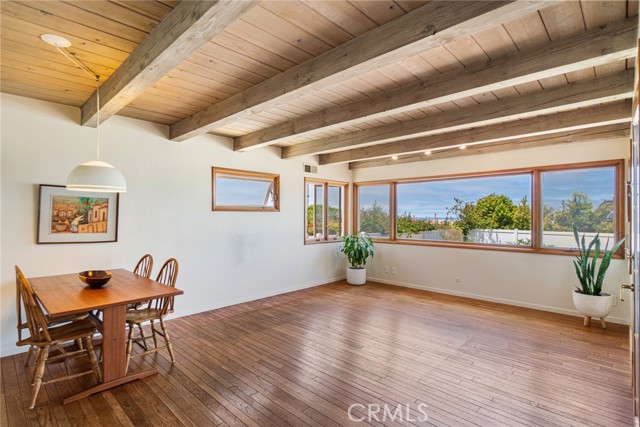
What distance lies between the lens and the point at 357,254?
6.35 meters

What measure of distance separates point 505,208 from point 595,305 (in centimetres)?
179

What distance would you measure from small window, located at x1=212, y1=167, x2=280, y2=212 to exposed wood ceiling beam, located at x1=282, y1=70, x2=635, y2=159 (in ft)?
4.37

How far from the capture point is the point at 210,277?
470 centimetres

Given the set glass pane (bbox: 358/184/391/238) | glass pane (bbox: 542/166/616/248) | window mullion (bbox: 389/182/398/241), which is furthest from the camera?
glass pane (bbox: 358/184/391/238)

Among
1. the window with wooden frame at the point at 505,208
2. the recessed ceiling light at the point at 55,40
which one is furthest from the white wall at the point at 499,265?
the recessed ceiling light at the point at 55,40

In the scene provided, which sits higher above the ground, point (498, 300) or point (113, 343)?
point (113, 343)

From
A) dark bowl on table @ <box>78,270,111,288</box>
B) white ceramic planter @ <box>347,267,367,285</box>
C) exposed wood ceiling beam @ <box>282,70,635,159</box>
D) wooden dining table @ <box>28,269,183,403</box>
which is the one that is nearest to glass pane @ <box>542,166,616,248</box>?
exposed wood ceiling beam @ <box>282,70,635,159</box>

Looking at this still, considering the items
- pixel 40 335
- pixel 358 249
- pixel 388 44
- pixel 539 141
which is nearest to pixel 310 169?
pixel 358 249

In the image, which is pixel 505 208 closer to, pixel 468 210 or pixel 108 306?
pixel 468 210

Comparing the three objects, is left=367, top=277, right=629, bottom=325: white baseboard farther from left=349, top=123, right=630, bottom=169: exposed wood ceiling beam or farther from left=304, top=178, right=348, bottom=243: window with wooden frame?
left=349, top=123, right=630, bottom=169: exposed wood ceiling beam

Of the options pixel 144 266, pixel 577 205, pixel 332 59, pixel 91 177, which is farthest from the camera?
pixel 577 205

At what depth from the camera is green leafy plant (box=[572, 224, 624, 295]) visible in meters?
3.84

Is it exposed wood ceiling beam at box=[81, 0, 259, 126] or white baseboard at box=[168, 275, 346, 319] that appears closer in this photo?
exposed wood ceiling beam at box=[81, 0, 259, 126]

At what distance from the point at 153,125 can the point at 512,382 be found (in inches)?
193
